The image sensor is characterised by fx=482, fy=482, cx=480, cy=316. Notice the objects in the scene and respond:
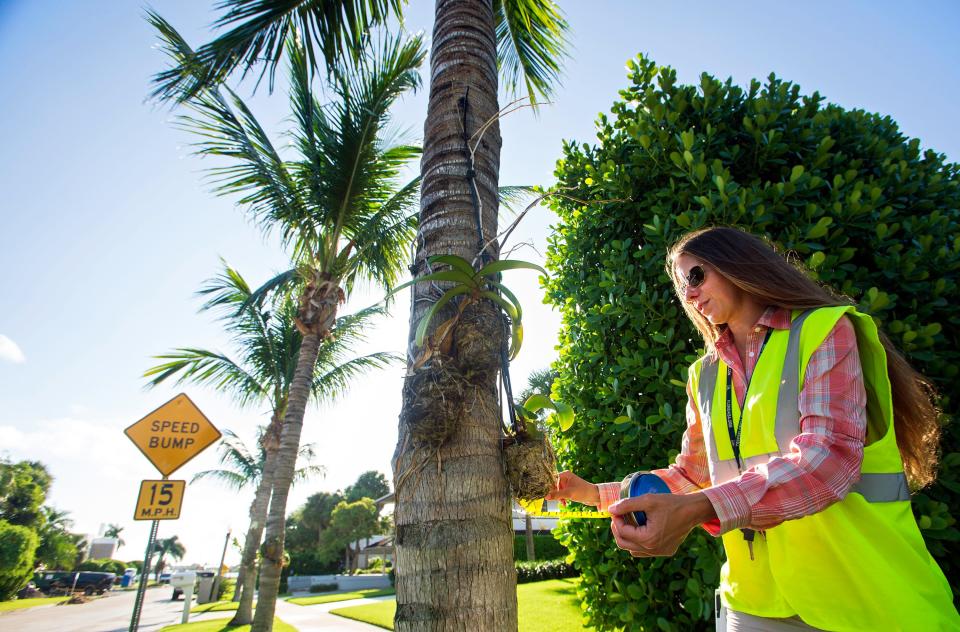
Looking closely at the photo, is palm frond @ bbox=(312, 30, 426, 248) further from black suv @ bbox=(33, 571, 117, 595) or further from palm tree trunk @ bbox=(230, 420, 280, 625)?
black suv @ bbox=(33, 571, 117, 595)

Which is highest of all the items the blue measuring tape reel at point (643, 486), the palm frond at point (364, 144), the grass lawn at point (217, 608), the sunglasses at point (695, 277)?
the palm frond at point (364, 144)

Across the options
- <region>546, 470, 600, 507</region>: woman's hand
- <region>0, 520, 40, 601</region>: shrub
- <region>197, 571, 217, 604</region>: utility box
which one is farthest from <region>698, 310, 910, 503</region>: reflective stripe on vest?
<region>0, 520, 40, 601</region>: shrub

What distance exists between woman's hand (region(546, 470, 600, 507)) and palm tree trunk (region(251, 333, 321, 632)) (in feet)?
20.4

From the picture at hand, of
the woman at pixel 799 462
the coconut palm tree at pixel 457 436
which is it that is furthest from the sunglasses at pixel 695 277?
the coconut palm tree at pixel 457 436

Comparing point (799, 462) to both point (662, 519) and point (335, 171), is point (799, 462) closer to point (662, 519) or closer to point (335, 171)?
point (662, 519)

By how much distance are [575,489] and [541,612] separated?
6.82m

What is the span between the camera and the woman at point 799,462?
3.21ft

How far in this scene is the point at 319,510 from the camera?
34.2 metres

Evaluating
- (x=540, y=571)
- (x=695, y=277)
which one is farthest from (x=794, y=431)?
(x=540, y=571)

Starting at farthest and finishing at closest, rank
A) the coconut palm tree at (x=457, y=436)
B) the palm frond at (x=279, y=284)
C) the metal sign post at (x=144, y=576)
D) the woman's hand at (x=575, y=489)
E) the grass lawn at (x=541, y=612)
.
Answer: the palm frond at (x=279, y=284) < the grass lawn at (x=541, y=612) < the metal sign post at (x=144, y=576) < the woman's hand at (x=575, y=489) < the coconut palm tree at (x=457, y=436)

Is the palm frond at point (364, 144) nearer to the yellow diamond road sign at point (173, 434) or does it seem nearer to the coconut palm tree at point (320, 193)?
the coconut palm tree at point (320, 193)

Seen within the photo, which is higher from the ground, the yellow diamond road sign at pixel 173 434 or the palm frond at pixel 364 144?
the palm frond at pixel 364 144

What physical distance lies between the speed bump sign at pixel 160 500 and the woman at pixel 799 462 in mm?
6121

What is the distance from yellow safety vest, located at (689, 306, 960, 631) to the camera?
1.01 metres
